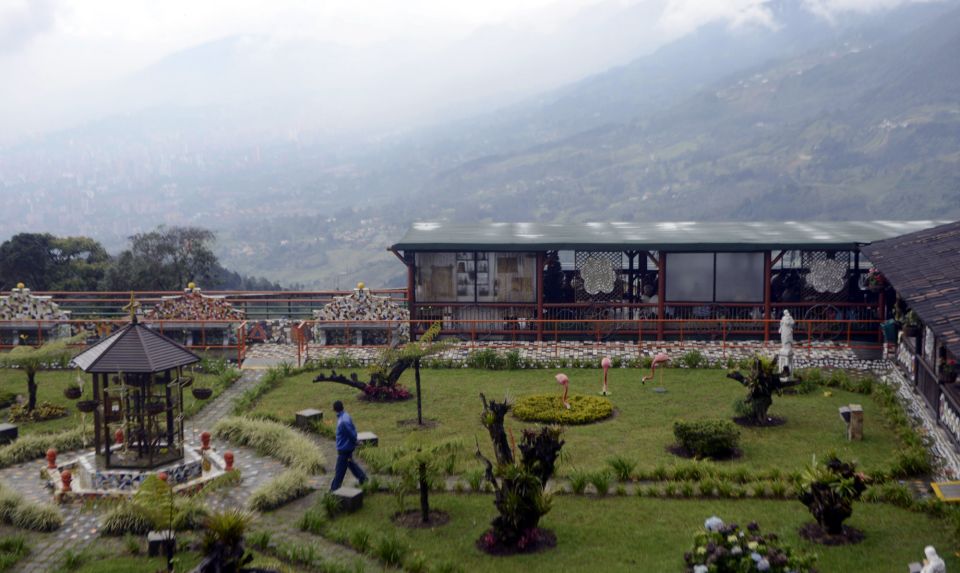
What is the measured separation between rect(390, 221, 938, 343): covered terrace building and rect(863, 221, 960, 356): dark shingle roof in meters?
4.12

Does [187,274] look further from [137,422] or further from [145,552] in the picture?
[145,552]

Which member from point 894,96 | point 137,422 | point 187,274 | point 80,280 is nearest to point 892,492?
point 137,422

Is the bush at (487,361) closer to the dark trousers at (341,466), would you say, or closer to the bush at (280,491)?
the bush at (280,491)

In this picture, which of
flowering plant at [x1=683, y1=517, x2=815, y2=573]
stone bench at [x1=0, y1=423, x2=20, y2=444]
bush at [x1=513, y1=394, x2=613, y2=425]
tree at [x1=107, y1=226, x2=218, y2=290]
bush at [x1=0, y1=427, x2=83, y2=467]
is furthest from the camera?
tree at [x1=107, y1=226, x2=218, y2=290]

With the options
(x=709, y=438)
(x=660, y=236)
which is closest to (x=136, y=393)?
(x=709, y=438)

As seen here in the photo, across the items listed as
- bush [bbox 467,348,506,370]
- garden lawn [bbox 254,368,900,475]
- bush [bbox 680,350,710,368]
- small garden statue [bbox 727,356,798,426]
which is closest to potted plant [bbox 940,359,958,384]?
garden lawn [bbox 254,368,900,475]

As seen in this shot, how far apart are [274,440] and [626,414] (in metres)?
7.79

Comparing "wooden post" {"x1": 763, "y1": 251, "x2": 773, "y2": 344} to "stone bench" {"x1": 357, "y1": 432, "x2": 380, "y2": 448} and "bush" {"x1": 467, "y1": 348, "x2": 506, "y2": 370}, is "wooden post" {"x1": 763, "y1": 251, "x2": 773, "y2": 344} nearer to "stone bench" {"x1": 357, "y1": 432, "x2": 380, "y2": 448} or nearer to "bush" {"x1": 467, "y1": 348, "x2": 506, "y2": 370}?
"bush" {"x1": 467, "y1": 348, "x2": 506, "y2": 370}

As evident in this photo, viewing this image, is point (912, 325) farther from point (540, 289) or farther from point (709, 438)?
point (540, 289)

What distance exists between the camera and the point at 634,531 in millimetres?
12789

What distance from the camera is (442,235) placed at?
93.0ft

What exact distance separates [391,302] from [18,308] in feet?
41.7

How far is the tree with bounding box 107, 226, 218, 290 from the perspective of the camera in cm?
3719

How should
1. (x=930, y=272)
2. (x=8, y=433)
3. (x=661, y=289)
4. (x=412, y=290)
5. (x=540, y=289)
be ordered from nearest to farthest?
1. (x=930, y=272)
2. (x=8, y=433)
3. (x=661, y=289)
4. (x=540, y=289)
5. (x=412, y=290)
